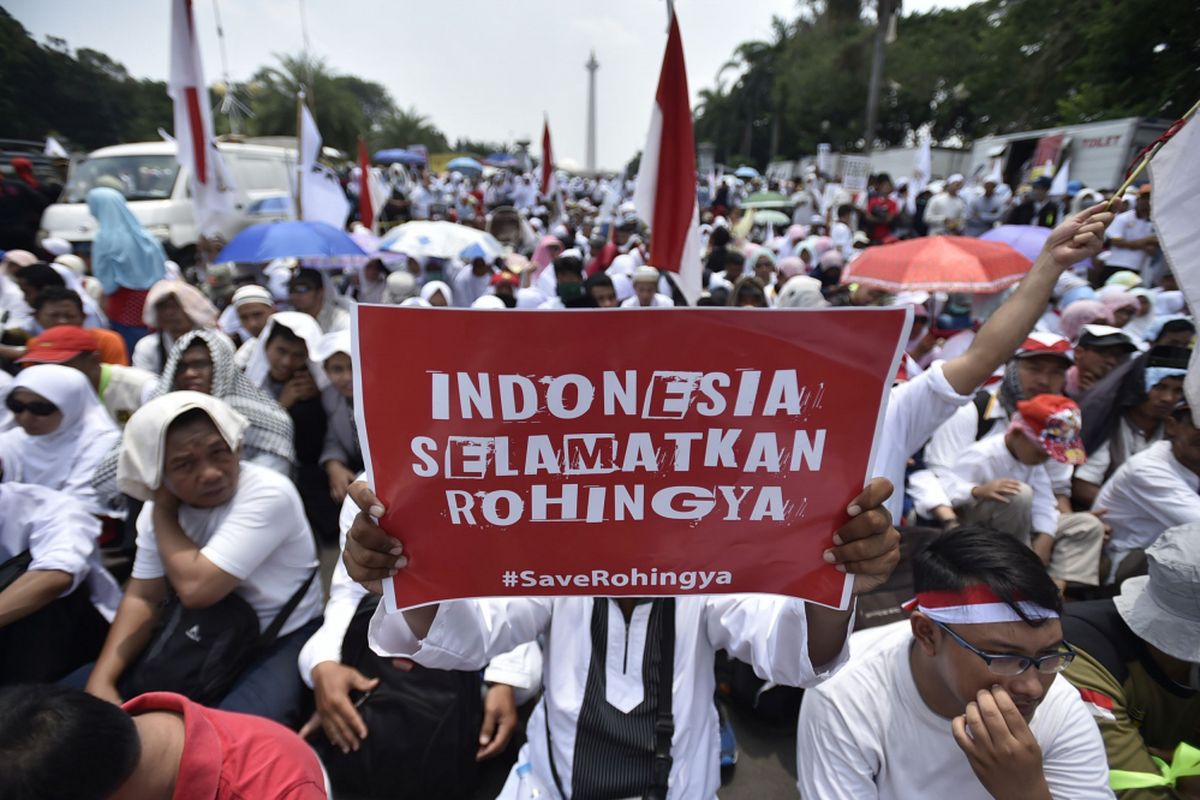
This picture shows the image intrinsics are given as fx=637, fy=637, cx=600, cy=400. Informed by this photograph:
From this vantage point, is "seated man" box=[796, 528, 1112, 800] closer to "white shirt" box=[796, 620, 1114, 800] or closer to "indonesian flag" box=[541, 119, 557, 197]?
"white shirt" box=[796, 620, 1114, 800]

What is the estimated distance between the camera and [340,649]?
2.28m

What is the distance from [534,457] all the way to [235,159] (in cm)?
1249

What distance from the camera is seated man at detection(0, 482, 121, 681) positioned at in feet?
7.11

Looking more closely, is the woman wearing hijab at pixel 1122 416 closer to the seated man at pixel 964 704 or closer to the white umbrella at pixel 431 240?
the seated man at pixel 964 704

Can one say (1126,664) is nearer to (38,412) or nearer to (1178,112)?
(38,412)

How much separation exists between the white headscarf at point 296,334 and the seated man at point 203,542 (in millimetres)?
1507

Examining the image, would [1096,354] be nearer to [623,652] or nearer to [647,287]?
[647,287]

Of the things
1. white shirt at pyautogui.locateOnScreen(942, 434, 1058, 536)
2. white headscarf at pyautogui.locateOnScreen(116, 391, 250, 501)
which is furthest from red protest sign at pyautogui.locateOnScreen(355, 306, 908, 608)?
white shirt at pyautogui.locateOnScreen(942, 434, 1058, 536)

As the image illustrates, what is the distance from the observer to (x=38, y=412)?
2842mm

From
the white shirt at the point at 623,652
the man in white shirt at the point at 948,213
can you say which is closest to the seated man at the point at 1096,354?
the white shirt at the point at 623,652

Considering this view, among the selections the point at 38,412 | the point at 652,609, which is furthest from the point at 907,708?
the point at 38,412

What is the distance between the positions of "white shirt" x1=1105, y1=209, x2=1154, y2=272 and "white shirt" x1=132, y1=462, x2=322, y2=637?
8879mm

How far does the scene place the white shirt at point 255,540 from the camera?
7.04ft

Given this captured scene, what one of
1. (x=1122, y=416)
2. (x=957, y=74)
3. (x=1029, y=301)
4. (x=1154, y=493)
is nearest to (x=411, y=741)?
(x=1029, y=301)
